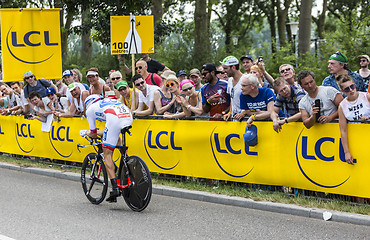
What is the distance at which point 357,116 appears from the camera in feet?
26.5

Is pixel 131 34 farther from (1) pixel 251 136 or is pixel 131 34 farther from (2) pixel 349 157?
(2) pixel 349 157

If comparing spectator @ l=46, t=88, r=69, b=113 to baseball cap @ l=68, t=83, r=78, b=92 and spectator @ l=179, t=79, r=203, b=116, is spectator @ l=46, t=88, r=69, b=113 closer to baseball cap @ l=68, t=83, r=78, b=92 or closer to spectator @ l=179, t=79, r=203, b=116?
baseball cap @ l=68, t=83, r=78, b=92

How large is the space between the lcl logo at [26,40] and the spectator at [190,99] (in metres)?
5.49

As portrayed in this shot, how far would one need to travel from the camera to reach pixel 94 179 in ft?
31.7

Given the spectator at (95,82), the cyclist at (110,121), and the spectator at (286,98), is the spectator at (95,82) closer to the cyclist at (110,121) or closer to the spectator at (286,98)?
the cyclist at (110,121)

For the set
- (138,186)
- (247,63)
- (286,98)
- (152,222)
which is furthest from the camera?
(247,63)

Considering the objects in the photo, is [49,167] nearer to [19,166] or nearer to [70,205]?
[19,166]

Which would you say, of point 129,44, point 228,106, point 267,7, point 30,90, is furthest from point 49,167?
point 267,7

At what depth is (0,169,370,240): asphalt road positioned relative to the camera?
23.6ft

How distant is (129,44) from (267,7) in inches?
1194

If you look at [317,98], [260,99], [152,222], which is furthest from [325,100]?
[152,222]

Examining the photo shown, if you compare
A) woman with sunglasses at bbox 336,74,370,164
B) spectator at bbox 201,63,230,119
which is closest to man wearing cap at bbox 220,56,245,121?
spectator at bbox 201,63,230,119

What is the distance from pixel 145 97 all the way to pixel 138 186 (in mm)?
3093

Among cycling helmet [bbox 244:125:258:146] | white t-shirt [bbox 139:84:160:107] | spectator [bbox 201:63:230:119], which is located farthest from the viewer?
white t-shirt [bbox 139:84:160:107]
